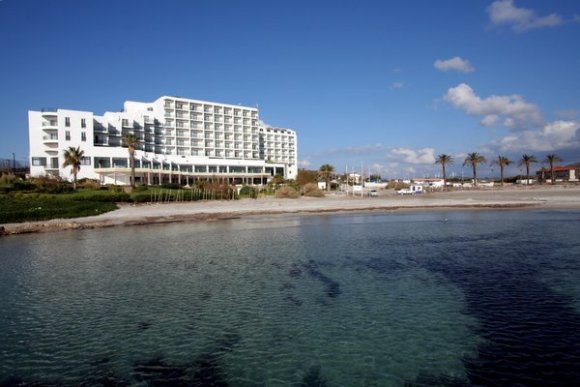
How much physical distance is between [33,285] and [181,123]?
111 m

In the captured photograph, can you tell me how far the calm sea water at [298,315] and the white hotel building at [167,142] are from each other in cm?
6822

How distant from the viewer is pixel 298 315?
40.1 feet

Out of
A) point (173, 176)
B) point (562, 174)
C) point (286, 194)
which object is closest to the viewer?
point (286, 194)

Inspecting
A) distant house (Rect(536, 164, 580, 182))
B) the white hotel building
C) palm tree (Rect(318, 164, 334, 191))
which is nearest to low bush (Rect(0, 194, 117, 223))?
the white hotel building

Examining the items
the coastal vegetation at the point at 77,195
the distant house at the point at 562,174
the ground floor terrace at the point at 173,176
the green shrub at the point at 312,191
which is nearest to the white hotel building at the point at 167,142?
the ground floor terrace at the point at 173,176

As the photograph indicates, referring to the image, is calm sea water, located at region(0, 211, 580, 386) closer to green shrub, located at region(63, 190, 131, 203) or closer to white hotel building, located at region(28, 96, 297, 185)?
green shrub, located at region(63, 190, 131, 203)

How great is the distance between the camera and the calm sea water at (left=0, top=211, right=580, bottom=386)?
8.75 metres

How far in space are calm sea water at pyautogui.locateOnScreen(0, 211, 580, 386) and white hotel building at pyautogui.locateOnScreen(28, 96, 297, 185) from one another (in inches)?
2686

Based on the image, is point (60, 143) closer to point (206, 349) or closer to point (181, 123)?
point (181, 123)

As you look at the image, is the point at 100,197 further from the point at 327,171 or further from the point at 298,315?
the point at 327,171

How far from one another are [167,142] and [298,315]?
373 feet

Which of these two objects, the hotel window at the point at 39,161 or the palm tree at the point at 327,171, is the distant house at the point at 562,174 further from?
the hotel window at the point at 39,161

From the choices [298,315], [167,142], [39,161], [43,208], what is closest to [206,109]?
[167,142]

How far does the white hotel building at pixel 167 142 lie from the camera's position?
Result: 85.9m
